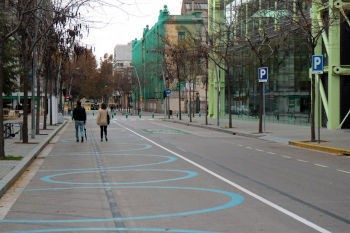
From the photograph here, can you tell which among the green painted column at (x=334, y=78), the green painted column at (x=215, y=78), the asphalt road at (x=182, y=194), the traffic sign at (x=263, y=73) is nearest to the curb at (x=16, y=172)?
the asphalt road at (x=182, y=194)

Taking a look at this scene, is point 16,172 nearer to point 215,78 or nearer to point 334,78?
point 334,78

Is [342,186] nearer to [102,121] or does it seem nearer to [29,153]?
[29,153]

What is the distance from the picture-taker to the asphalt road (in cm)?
809

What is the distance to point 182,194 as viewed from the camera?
424 inches

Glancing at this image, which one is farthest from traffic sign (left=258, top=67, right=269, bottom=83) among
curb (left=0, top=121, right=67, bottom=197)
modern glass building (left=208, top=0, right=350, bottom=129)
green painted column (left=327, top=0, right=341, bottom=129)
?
curb (left=0, top=121, right=67, bottom=197)

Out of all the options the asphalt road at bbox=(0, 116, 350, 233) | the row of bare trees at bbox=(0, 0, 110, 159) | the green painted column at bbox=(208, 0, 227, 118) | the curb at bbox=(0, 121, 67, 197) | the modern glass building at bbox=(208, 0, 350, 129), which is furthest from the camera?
the green painted column at bbox=(208, 0, 227, 118)

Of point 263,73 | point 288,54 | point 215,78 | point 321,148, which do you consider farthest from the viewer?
point 215,78

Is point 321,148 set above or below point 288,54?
below

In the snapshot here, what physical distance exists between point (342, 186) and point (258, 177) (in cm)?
207

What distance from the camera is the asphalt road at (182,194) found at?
8.09 meters

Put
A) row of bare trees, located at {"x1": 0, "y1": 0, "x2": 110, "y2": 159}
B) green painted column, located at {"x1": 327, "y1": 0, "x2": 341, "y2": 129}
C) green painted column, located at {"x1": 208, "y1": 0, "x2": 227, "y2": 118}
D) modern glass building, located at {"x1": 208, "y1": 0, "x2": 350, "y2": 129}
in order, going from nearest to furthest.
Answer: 1. row of bare trees, located at {"x1": 0, "y1": 0, "x2": 110, "y2": 159}
2. modern glass building, located at {"x1": 208, "y1": 0, "x2": 350, "y2": 129}
3. green painted column, located at {"x1": 327, "y1": 0, "x2": 341, "y2": 129}
4. green painted column, located at {"x1": 208, "y1": 0, "x2": 227, "y2": 118}

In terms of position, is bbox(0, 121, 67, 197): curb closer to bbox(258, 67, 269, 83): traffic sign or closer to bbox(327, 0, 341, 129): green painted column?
bbox(258, 67, 269, 83): traffic sign

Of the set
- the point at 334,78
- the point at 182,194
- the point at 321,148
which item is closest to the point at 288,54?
the point at 334,78

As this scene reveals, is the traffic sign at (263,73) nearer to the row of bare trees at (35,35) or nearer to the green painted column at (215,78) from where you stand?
the row of bare trees at (35,35)
